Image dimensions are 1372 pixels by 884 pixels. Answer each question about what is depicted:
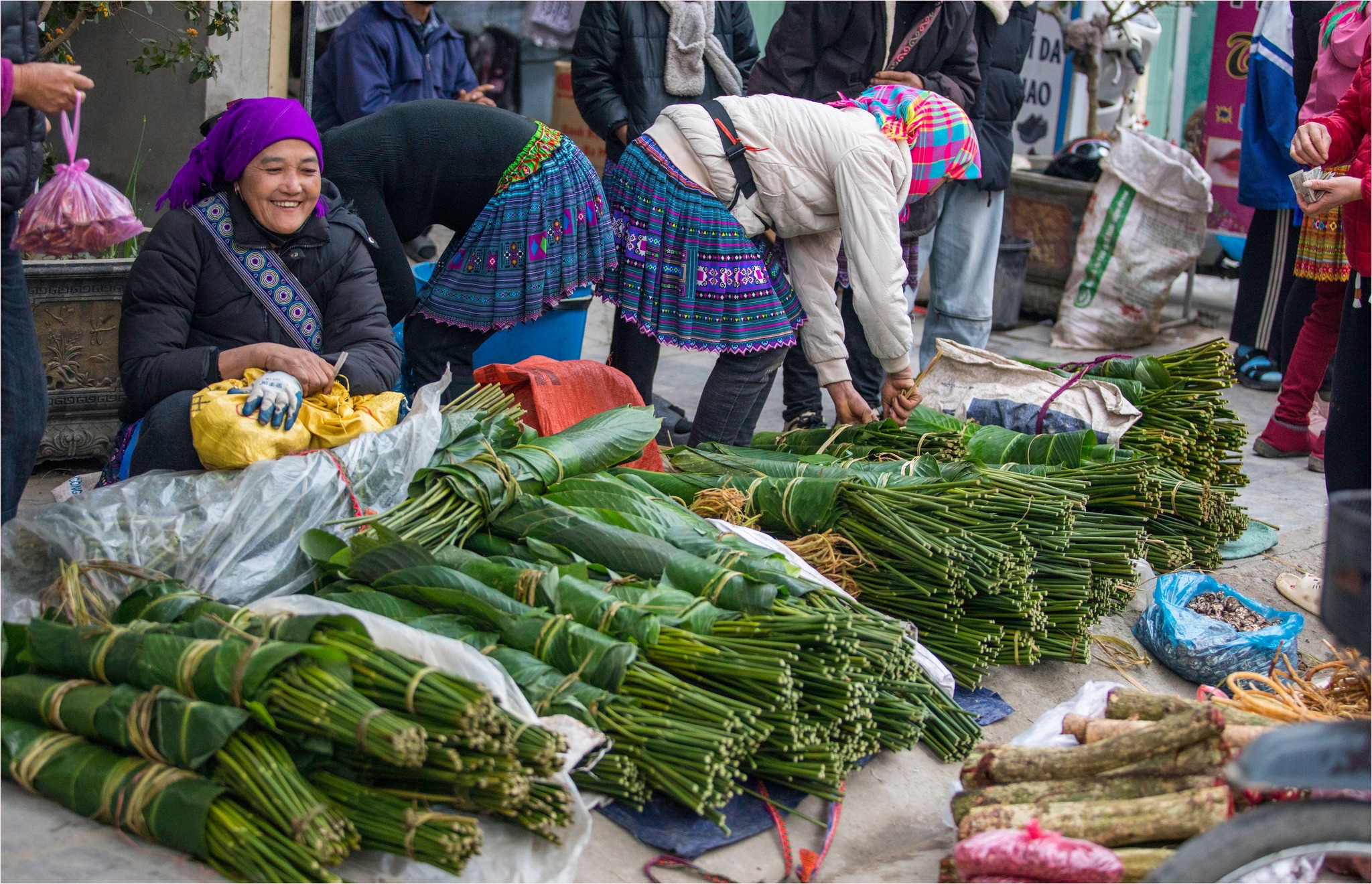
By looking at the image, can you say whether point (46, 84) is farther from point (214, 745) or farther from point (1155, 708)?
point (1155, 708)

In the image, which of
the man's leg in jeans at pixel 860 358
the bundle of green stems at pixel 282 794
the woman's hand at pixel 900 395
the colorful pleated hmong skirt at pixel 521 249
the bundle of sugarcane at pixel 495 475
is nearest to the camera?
the bundle of green stems at pixel 282 794

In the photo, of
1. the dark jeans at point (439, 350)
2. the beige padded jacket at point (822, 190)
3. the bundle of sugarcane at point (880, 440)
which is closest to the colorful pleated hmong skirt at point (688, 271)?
the beige padded jacket at point (822, 190)

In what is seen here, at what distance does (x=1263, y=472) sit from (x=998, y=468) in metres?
2.23

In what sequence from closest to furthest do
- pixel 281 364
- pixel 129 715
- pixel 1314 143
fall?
pixel 129 715
pixel 281 364
pixel 1314 143

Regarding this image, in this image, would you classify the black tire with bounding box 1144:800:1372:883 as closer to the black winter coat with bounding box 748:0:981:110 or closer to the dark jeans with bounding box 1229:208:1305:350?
the black winter coat with bounding box 748:0:981:110

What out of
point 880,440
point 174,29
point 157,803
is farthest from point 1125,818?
point 174,29

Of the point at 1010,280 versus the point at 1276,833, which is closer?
the point at 1276,833

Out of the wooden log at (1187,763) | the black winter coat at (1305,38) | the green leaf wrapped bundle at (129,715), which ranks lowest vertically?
the wooden log at (1187,763)

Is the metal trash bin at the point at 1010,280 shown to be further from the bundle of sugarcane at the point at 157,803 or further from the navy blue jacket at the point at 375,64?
the bundle of sugarcane at the point at 157,803

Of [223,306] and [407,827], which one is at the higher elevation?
[223,306]

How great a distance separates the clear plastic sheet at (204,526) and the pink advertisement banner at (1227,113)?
769cm

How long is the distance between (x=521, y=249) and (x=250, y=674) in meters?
1.97

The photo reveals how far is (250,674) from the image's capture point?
6.83 feet

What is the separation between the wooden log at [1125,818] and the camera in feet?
7.11
